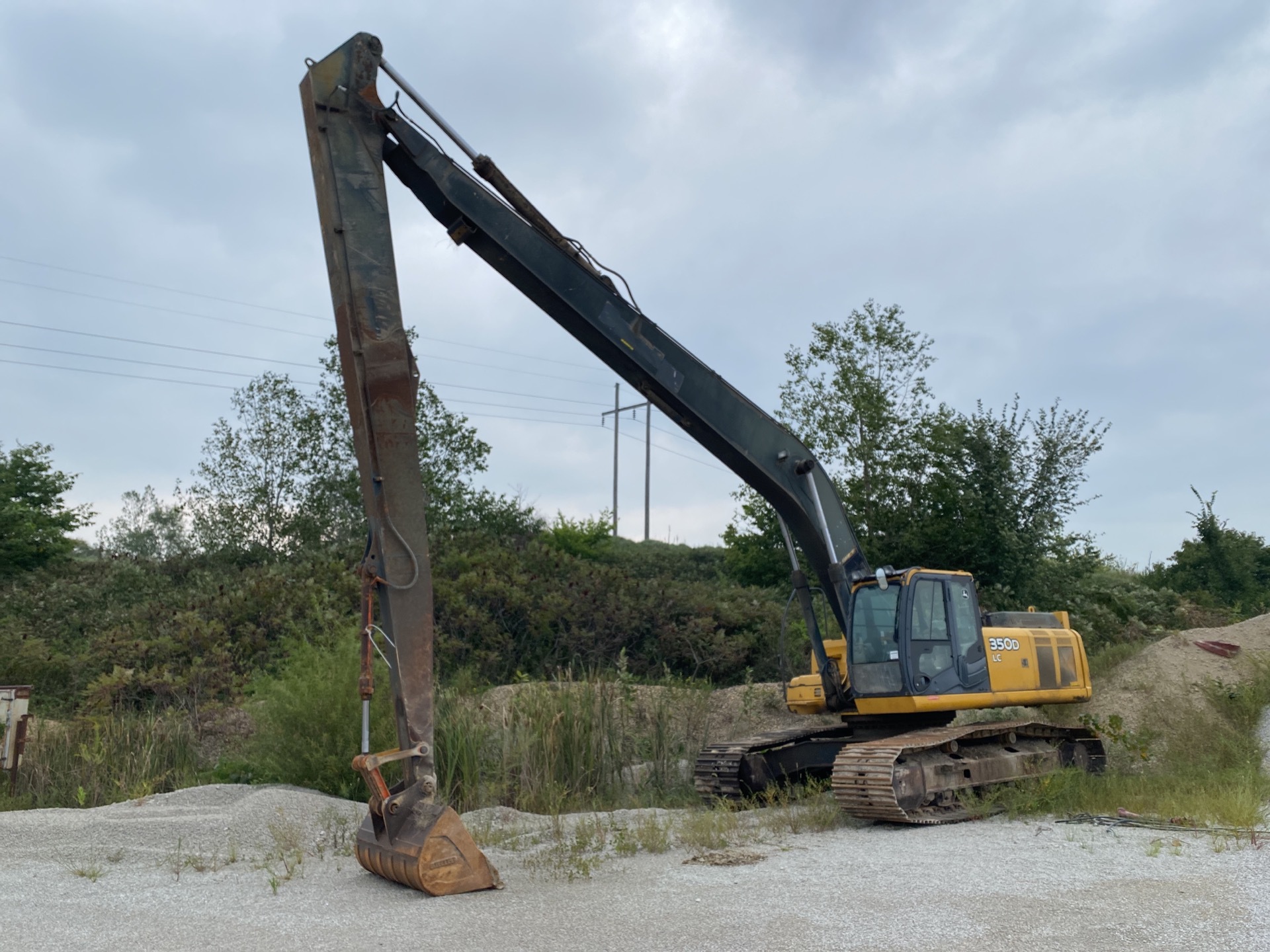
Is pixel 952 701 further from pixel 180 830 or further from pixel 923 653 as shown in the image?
pixel 180 830

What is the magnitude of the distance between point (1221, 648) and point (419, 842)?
13.7 m

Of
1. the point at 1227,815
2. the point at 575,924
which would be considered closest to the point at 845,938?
the point at 575,924

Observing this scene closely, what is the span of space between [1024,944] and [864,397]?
2027 cm

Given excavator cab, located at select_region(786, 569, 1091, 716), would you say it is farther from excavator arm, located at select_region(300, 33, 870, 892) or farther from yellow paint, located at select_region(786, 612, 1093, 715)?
excavator arm, located at select_region(300, 33, 870, 892)

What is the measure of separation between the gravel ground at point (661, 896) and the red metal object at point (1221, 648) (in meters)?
8.79

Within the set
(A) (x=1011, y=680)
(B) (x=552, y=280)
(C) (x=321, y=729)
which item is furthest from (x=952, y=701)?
(C) (x=321, y=729)

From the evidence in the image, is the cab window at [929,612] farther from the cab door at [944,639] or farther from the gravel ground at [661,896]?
the gravel ground at [661,896]

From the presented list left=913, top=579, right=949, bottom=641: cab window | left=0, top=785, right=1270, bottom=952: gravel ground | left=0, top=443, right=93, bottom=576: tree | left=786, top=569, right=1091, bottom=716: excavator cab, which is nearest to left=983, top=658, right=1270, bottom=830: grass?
left=0, top=785, right=1270, bottom=952: gravel ground

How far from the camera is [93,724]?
38.1 feet

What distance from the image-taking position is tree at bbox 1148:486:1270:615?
24.3 m

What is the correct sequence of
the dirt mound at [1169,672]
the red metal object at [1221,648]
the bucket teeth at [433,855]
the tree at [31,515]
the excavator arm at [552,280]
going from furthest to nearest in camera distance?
the tree at [31,515] → the red metal object at [1221,648] → the dirt mound at [1169,672] → the excavator arm at [552,280] → the bucket teeth at [433,855]

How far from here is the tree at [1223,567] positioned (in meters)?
24.3

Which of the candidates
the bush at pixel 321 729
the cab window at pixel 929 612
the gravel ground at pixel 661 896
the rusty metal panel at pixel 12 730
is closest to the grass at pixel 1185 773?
the gravel ground at pixel 661 896

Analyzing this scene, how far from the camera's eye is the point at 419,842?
6180 mm
